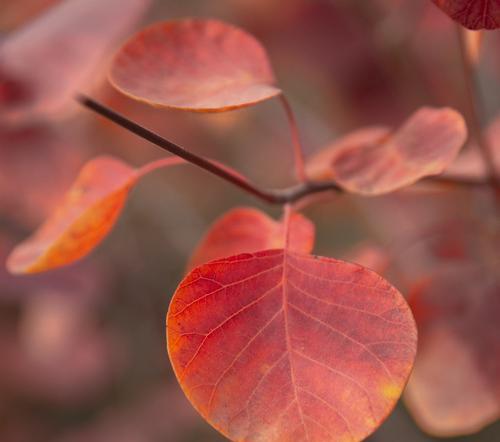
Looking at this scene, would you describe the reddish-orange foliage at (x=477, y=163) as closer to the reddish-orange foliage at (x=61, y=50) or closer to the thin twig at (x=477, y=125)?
the thin twig at (x=477, y=125)

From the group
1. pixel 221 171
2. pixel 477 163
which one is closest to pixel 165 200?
pixel 477 163

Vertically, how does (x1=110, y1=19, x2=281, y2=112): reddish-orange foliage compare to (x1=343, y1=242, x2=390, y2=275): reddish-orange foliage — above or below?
above

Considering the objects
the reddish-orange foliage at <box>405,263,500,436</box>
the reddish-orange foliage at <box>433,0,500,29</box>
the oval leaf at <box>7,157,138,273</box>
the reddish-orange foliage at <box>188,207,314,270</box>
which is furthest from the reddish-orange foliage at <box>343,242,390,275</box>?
the reddish-orange foliage at <box>433,0,500,29</box>

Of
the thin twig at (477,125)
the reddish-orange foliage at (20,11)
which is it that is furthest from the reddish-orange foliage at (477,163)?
the reddish-orange foliage at (20,11)

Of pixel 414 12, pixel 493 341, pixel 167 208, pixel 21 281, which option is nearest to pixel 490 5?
pixel 493 341

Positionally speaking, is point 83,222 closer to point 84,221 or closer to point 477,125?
point 84,221

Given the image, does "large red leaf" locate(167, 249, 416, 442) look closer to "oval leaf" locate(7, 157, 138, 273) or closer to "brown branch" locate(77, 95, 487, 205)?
"brown branch" locate(77, 95, 487, 205)
